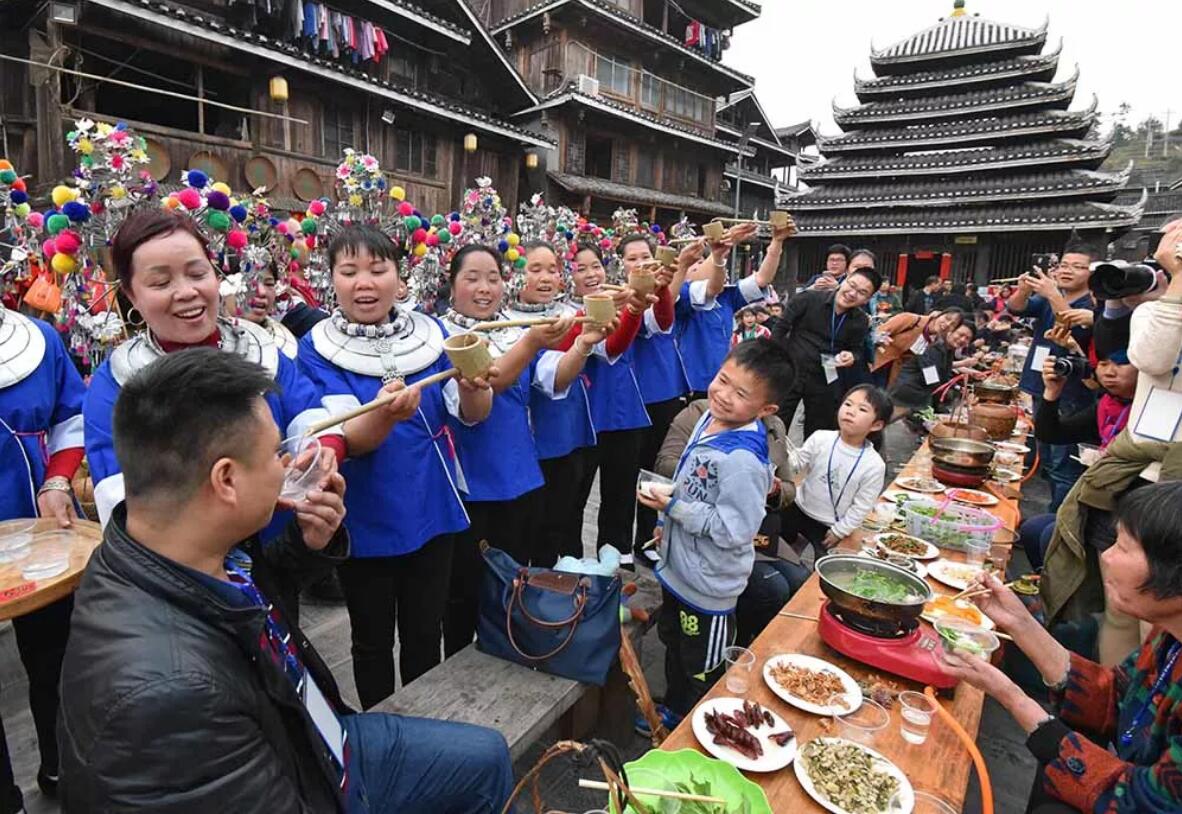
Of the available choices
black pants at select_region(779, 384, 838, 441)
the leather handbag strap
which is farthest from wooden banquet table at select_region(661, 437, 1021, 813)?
black pants at select_region(779, 384, 838, 441)

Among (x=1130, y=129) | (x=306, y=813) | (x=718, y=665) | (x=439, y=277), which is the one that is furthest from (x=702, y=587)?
(x=1130, y=129)

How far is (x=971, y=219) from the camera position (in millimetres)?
20234

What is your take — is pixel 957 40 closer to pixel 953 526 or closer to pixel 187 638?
pixel 953 526

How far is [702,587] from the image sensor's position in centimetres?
271

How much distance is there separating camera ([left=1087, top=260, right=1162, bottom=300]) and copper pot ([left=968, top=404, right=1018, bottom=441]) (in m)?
2.52

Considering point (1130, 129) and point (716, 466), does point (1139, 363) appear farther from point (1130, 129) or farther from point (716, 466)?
point (1130, 129)

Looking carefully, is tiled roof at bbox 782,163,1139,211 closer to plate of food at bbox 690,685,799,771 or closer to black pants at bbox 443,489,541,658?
black pants at bbox 443,489,541,658

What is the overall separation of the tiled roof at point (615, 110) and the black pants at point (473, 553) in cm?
1619

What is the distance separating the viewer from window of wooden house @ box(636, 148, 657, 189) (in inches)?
795

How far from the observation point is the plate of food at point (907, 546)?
10.5ft

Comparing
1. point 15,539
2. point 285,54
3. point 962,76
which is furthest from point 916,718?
point 962,76

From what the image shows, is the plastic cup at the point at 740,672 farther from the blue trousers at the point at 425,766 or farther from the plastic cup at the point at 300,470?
the plastic cup at the point at 300,470

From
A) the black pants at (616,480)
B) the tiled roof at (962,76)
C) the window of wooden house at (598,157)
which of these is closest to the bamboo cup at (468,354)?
the black pants at (616,480)

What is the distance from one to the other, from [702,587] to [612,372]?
1.81 meters
